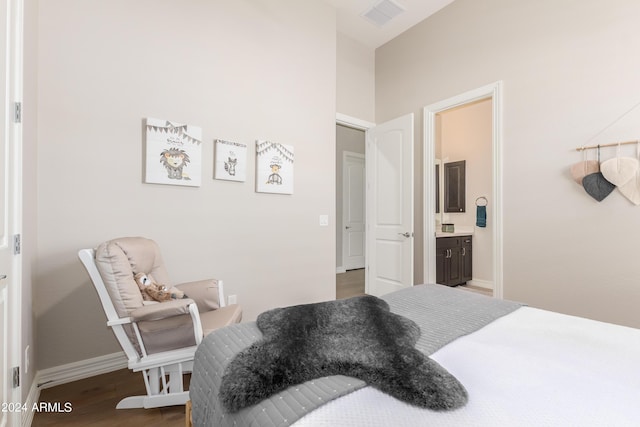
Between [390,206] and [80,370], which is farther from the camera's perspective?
[390,206]

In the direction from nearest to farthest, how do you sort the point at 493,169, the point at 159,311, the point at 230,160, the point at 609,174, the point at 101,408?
the point at 159,311 → the point at 101,408 → the point at 609,174 → the point at 230,160 → the point at 493,169

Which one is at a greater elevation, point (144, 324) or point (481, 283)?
point (144, 324)

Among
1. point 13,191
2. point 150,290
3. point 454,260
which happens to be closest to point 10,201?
point 13,191

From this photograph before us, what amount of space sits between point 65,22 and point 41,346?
219 centimetres

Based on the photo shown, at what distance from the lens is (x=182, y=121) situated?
2.42 meters

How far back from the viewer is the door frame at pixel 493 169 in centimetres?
278

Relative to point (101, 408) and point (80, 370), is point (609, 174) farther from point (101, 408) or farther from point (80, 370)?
point (80, 370)

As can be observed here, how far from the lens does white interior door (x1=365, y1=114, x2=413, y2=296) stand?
11.6 ft

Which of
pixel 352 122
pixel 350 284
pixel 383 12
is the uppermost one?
pixel 383 12

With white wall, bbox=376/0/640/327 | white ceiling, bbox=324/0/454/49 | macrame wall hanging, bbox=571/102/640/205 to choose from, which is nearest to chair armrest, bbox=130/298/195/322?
white wall, bbox=376/0/640/327

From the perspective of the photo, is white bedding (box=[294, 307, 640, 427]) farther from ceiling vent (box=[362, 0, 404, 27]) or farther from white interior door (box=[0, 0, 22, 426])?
ceiling vent (box=[362, 0, 404, 27])

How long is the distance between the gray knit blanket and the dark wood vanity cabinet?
2.35m

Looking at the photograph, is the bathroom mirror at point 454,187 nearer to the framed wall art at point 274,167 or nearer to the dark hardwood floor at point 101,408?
the framed wall art at point 274,167

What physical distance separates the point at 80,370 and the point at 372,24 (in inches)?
175
